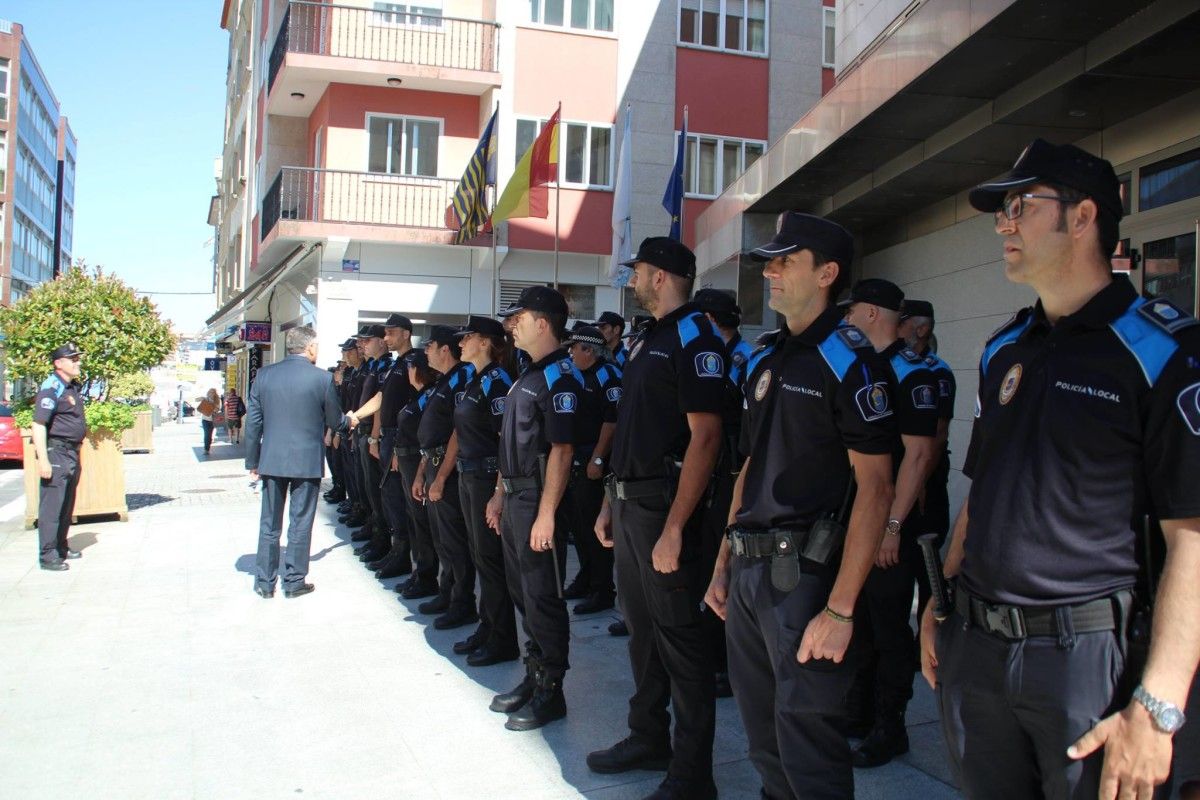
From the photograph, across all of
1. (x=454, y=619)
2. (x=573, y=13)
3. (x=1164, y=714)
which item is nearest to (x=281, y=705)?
(x=454, y=619)

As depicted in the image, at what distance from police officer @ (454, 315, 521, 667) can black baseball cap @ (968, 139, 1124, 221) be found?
3.82 m

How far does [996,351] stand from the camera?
96.7 inches

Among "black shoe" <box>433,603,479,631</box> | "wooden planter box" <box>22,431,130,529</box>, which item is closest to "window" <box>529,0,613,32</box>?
"wooden planter box" <box>22,431,130,529</box>

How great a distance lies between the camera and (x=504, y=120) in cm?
1955

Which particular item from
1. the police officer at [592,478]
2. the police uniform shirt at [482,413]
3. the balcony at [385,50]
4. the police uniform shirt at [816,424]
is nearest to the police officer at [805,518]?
the police uniform shirt at [816,424]

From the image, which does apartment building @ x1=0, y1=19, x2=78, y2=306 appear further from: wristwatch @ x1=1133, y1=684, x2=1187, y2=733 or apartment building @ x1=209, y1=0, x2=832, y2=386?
wristwatch @ x1=1133, y1=684, x2=1187, y2=733

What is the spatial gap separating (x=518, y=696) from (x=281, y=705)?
4.32 ft

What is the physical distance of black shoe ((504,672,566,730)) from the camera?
4809 mm

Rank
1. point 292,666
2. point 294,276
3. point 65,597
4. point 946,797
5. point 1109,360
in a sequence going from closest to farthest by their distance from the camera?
point 1109,360, point 946,797, point 292,666, point 65,597, point 294,276

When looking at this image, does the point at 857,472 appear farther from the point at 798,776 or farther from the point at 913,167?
the point at 913,167

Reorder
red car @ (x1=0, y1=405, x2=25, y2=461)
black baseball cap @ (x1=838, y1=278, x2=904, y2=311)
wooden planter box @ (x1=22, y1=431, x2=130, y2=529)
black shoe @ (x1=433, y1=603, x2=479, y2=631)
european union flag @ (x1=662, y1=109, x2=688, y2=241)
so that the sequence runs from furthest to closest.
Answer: red car @ (x1=0, y1=405, x2=25, y2=461) → european union flag @ (x1=662, y1=109, x2=688, y2=241) → wooden planter box @ (x1=22, y1=431, x2=130, y2=529) → black shoe @ (x1=433, y1=603, x2=479, y2=631) → black baseball cap @ (x1=838, y1=278, x2=904, y2=311)

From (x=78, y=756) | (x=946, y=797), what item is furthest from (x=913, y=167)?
(x=78, y=756)

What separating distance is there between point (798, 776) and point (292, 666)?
4.02 metres

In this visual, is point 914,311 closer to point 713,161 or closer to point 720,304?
point 720,304
